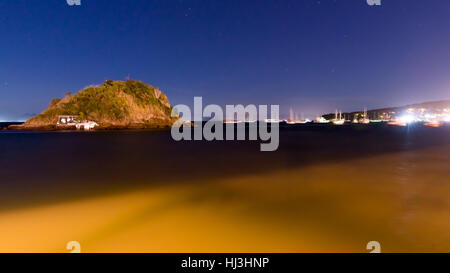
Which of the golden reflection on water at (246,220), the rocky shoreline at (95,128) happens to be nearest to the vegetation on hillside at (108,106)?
the rocky shoreline at (95,128)

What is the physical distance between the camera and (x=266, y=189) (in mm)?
8844

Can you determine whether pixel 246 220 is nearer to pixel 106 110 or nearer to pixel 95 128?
pixel 95 128

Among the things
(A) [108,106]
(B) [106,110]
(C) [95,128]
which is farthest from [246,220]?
(A) [108,106]

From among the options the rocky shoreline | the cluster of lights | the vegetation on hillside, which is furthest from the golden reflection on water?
the cluster of lights

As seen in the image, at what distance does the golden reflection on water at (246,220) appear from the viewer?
15.3ft

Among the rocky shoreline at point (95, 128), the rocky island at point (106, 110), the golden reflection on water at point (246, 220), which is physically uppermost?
the rocky island at point (106, 110)

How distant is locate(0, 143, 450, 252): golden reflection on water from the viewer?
15.3ft

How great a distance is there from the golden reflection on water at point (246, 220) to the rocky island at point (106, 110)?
69.3 meters

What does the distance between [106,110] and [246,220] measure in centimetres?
7953

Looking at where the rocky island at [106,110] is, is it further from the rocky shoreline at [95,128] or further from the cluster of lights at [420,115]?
the cluster of lights at [420,115]
